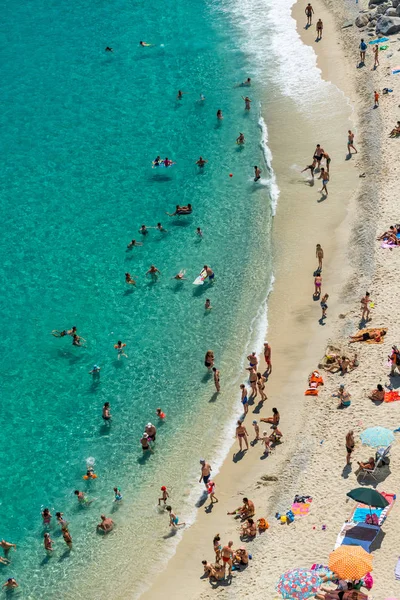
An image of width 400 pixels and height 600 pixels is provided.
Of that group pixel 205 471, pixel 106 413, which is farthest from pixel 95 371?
pixel 205 471

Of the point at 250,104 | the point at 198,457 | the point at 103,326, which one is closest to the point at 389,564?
the point at 198,457

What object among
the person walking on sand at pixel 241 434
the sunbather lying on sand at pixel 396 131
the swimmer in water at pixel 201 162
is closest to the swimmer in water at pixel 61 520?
the person walking on sand at pixel 241 434

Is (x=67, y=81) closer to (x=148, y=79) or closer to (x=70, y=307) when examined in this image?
(x=148, y=79)

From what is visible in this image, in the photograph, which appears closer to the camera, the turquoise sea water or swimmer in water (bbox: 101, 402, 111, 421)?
the turquoise sea water

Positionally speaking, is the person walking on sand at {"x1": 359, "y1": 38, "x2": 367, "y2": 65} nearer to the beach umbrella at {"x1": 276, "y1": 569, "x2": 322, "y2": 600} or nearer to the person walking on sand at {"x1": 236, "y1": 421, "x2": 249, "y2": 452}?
the person walking on sand at {"x1": 236, "y1": 421, "x2": 249, "y2": 452}

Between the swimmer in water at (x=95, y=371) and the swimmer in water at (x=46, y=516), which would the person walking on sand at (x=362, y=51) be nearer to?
the swimmer in water at (x=95, y=371)

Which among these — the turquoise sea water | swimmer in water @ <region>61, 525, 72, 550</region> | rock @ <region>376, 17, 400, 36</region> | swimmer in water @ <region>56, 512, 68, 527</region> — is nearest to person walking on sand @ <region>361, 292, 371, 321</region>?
the turquoise sea water
